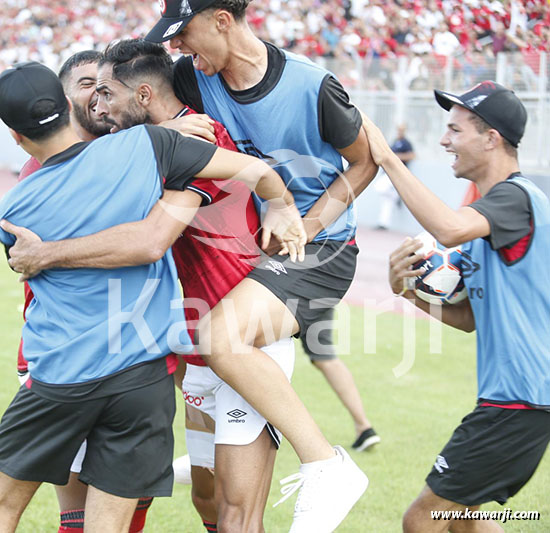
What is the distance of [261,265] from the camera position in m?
3.61

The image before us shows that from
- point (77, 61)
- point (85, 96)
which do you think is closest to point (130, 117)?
point (85, 96)

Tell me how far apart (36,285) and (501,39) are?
13647mm

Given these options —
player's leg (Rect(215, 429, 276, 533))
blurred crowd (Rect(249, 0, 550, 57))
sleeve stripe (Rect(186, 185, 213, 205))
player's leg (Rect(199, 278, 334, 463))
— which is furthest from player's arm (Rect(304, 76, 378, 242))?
blurred crowd (Rect(249, 0, 550, 57))

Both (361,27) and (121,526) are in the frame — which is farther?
(361,27)

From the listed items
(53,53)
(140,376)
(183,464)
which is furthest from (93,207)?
(53,53)

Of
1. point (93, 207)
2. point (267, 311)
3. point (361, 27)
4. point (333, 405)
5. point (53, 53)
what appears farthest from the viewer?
point (53, 53)

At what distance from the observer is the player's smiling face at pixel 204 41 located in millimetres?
3467

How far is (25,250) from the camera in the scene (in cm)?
300

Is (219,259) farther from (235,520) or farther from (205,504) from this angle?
(205,504)

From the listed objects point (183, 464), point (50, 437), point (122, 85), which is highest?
point (122, 85)

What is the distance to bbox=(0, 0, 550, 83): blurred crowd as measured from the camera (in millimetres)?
14492

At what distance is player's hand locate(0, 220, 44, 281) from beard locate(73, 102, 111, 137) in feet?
3.55

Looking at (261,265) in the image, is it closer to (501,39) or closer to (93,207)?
(93,207)

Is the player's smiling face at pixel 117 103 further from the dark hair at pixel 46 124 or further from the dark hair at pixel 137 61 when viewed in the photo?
the dark hair at pixel 46 124
